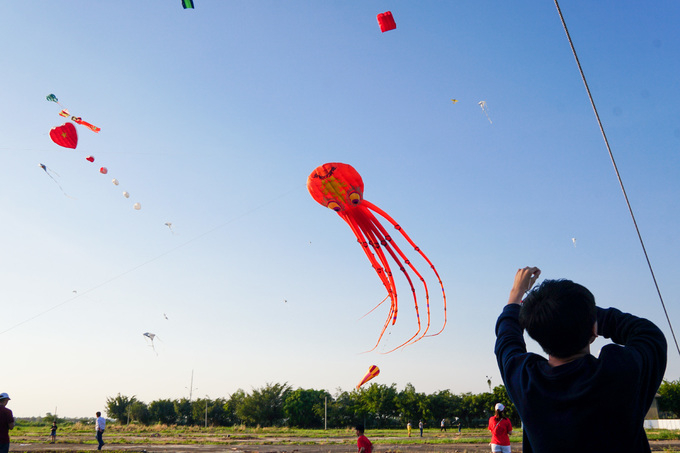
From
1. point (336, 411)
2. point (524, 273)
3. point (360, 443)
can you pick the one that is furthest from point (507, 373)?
point (336, 411)

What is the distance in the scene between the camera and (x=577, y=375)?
134cm

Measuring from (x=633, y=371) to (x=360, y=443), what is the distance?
27.3 feet

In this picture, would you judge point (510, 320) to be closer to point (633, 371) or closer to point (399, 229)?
point (633, 371)

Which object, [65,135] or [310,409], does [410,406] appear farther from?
[65,135]

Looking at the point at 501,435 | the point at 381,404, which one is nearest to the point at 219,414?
the point at 381,404

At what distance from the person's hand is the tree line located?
50123 mm

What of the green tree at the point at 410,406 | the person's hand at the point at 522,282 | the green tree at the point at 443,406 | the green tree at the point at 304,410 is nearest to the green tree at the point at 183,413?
the green tree at the point at 304,410

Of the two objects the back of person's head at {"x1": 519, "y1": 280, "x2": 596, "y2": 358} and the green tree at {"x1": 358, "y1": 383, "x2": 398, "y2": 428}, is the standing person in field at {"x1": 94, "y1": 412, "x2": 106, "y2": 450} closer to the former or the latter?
the back of person's head at {"x1": 519, "y1": 280, "x2": 596, "y2": 358}

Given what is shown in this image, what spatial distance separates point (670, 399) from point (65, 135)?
52859 mm

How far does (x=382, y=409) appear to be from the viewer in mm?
51438

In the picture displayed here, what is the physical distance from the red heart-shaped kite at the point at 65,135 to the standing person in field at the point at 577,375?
13.9 meters

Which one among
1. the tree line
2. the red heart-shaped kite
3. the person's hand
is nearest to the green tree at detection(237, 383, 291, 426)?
the tree line

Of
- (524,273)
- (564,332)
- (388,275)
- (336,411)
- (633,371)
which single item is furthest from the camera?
(336,411)

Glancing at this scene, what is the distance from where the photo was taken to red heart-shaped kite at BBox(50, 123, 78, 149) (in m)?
12.7
